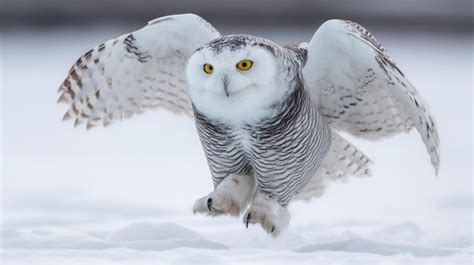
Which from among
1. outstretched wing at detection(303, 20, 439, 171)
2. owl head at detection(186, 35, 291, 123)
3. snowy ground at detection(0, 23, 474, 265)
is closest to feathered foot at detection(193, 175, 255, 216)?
snowy ground at detection(0, 23, 474, 265)

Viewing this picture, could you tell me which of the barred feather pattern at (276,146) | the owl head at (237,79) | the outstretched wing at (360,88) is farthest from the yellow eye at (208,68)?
the outstretched wing at (360,88)

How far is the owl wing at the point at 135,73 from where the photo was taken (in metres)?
3.33

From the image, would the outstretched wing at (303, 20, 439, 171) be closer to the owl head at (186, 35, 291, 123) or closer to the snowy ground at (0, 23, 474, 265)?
the owl head at (186, 35, 291, 123)

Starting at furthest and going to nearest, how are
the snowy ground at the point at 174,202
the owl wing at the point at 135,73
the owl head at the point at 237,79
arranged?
the owl wing at the point at 135,73, the snowy ground at the point at 174,202, the owl head at the point at 237,79

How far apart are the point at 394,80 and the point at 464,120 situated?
3769 millimetres

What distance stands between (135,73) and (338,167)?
0.99 m

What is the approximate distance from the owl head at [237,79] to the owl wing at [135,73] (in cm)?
49

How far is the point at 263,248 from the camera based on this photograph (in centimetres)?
321

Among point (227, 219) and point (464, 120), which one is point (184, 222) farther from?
point (464, 120)

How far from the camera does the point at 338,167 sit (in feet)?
12.3

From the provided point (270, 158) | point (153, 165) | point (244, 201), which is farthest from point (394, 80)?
point (153, 165)

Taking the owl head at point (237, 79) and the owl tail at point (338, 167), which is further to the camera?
the owl tail at point (338, 167)

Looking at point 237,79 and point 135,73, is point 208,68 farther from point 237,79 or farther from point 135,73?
point 135,73

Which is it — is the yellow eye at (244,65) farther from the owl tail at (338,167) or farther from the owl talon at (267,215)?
the owl tail at (338,167)
